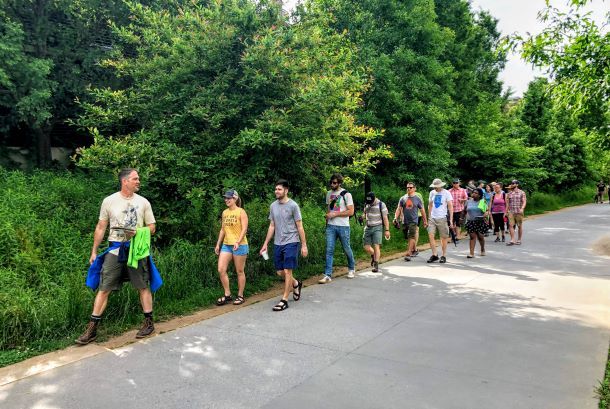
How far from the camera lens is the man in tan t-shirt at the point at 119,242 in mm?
5215

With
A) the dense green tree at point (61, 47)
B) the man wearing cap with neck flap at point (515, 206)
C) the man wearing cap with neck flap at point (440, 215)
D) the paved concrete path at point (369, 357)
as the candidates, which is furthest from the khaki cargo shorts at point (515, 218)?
the dense green tree at point (61, 47)

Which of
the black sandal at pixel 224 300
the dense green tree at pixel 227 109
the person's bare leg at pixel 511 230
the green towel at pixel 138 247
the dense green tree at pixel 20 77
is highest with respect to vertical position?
the dense green tree at pixel 20 77

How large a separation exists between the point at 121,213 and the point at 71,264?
274 cm

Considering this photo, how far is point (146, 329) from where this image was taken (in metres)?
5.30

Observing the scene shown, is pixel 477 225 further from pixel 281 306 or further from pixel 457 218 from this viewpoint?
pixel 281 306

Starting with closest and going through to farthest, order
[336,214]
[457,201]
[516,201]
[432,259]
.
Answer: [336,214] → [432,259] → [457,201] → [516,201]

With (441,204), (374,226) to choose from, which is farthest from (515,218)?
(374,226)

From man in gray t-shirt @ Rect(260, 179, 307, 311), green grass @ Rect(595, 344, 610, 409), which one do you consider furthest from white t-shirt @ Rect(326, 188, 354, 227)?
green grass @ Rect(595, 344, 610, 409)

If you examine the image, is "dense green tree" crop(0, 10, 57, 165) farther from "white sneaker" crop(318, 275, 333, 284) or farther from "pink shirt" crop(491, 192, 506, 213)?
"pink shirt" crop(491, 192, 506, 213)

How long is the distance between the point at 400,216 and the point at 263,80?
17.3 feet

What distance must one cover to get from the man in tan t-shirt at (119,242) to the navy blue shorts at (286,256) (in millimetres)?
1988

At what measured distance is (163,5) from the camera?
14602 mm

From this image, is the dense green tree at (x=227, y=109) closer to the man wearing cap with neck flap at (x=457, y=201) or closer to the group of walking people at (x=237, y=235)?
the group of walking people at (x=237, y=235)

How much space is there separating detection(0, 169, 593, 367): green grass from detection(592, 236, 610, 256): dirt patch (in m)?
5.00
